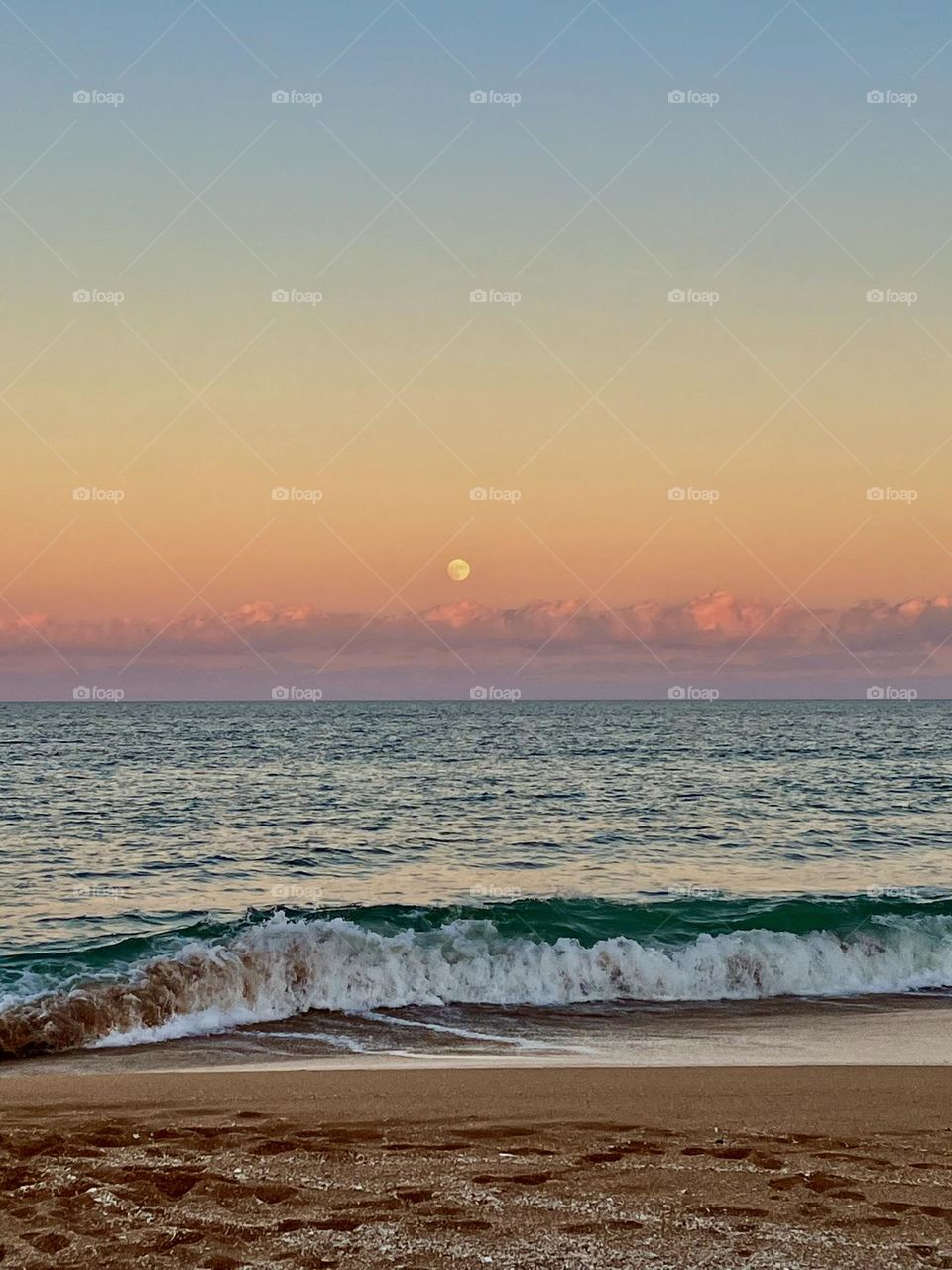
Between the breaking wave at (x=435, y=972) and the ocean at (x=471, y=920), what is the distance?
0.04 metres

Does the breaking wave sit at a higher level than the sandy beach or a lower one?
lower

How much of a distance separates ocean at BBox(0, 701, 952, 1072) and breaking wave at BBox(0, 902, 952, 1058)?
0.04 metres

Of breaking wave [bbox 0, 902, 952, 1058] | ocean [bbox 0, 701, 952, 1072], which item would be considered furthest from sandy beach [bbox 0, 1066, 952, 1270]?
breaking wave [bbox 0, 902, 952, 1058]

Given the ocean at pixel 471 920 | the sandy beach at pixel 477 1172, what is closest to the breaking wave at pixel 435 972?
the ocean at pixel 471 920

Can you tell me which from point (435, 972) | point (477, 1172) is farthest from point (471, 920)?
point (477, 1172)

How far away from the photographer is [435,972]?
15422 mm

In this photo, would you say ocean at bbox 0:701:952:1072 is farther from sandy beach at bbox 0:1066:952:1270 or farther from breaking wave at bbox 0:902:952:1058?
sandy beach at bbox 0:1066:952:1270

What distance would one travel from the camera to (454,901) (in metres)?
19.9

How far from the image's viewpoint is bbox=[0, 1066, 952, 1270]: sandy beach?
17.9 feet

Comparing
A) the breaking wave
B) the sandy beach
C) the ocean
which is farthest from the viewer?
the breaking wave

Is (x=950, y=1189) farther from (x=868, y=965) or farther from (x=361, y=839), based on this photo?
(x=361, y=839)

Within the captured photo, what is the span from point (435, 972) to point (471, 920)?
1.99 m

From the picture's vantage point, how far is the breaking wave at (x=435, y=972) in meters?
13.1

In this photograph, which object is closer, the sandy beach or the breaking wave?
the sandy beach
